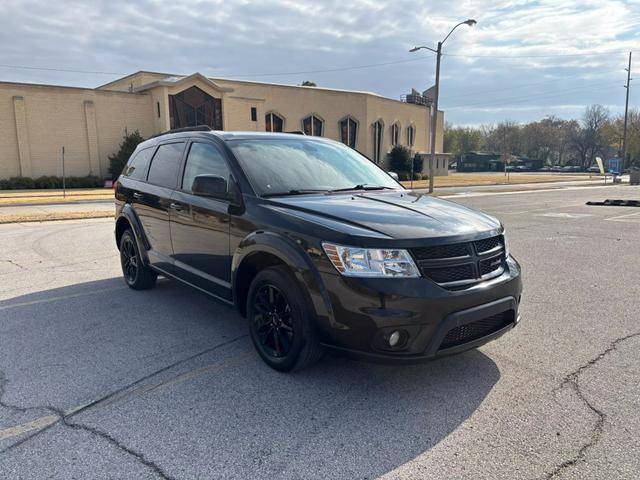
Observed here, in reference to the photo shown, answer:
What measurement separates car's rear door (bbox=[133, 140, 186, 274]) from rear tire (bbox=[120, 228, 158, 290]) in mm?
354

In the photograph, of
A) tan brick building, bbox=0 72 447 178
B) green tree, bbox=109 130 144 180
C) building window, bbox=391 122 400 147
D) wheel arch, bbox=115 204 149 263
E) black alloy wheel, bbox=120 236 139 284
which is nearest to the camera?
wheel arch, bbox=115 204 149 263

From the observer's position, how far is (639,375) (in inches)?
141

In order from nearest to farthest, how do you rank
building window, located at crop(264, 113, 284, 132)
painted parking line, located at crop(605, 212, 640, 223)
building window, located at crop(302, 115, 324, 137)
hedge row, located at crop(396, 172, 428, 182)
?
1. painted parking line, located at crop(605, 212, 640, 223)
2. building window, located at crop(264, 113, 284, 132)
3. building window, located at crop(302, 115, 324, 137)
4. hedge row, located at crop(396, 172, 428, 182)

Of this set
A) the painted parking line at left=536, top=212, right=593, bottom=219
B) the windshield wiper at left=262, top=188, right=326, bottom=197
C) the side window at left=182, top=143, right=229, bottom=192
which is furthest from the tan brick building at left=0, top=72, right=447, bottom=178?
the windshield wiper at left=262, top=188, right=326, bottom=197

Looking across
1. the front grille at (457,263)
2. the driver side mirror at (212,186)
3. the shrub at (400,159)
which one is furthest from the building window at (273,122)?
the front grille at (457,263)

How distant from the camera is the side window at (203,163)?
171 inches

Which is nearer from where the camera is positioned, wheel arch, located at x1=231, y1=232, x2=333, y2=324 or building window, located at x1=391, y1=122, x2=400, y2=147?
wheel arch, located at x1=231, y1=232, x2=333, y2=324

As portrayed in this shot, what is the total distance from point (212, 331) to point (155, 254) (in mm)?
1338

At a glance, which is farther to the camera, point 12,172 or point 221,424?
point 12,172

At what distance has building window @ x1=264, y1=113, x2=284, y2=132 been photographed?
4694 cm

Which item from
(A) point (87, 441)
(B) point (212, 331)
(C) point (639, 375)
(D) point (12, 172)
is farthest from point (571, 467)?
(D) point (12, 172)

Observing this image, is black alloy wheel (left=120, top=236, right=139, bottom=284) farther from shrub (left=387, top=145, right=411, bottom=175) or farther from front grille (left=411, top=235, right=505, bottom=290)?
shrub (left=387, top=145, right=411, bottom=175)

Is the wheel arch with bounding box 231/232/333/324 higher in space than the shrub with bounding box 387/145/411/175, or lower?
lower

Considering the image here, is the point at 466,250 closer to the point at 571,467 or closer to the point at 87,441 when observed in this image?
the point at 571,467
